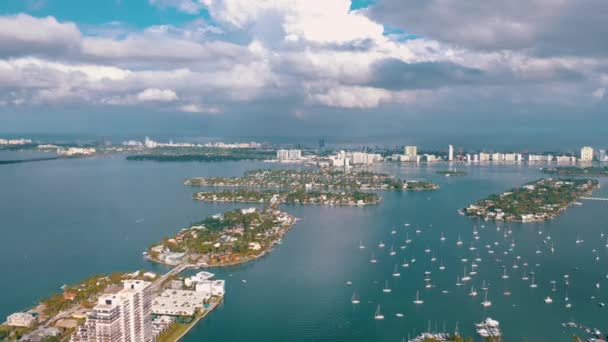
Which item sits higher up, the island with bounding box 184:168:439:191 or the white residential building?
the island with bounding box 184:168:439:191

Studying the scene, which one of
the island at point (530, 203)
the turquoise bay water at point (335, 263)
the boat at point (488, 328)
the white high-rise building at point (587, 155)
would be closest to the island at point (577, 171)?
the island at point (530, 203)

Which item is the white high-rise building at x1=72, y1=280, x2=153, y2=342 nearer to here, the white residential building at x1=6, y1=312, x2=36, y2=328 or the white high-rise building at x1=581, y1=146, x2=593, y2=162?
the white residential building at x1=6, y1=312, x2=36, y2=328

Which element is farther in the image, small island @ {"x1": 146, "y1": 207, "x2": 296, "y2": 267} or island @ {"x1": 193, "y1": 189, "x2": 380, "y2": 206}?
island @ {"x1": 193, "y1": 189, "x2": 380, "y2": 206}

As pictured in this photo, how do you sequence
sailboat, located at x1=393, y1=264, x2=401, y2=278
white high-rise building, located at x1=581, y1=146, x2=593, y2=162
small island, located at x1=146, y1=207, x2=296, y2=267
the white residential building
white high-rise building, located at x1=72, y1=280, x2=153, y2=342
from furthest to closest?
white high-rise building, located at x1=581, y1=146, x2=593, y2=162, small island, located at x1=146, y1=207, x2=296, y2=267, sailboat, located at x1=393, y1=264, x2=401, y2=278, the white residential building, white high-rise building, located at x1=72, y1=280, x2=153, y2=342

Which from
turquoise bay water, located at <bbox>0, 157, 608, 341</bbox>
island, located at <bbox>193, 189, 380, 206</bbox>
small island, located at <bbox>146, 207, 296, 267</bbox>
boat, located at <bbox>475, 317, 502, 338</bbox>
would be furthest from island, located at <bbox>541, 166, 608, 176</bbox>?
boat, located at <bbox>475, 317, 502, 338</bbox>

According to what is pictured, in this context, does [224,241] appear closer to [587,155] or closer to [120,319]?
[120,319]

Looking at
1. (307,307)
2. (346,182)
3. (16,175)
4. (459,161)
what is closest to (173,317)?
(307,307)

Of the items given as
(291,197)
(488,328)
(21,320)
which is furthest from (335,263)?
(291,197)
